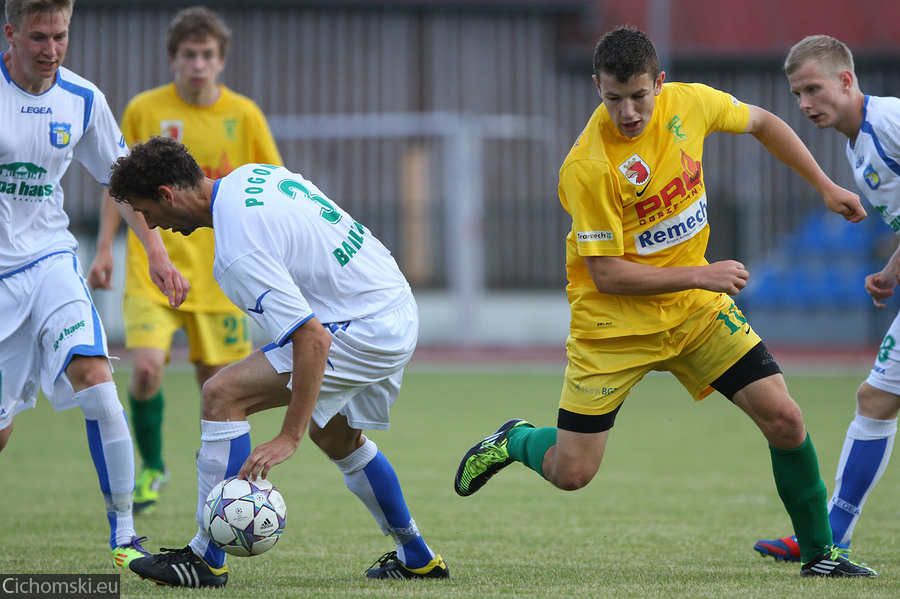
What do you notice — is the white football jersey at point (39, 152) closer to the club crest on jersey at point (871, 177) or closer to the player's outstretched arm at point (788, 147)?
the player's outstretched arm at point (788, 147)

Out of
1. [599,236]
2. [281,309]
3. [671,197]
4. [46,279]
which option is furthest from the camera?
[46,279]

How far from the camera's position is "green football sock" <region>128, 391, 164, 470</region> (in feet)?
20.2

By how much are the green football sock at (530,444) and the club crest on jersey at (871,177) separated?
1.70m

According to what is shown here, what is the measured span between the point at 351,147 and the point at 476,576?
1926 centimetres

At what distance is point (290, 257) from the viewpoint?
3.84 m

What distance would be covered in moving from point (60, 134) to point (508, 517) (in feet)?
9.76

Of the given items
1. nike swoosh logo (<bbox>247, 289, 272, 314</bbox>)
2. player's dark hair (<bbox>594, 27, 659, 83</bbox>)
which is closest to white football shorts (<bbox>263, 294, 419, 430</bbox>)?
nike swoosh logo (<bbox>247, 289, 272, 314</bbox>)

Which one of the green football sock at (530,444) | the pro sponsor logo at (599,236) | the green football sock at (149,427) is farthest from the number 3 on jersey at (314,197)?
the green football sock at (149,427)

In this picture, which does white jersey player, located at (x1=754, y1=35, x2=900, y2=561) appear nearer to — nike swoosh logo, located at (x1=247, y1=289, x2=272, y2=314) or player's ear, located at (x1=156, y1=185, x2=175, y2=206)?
nike swoosh logo, located at (x1=247, y1=289, x2=272, y2=314)

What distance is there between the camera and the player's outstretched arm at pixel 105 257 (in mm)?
5195

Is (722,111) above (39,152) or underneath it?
above

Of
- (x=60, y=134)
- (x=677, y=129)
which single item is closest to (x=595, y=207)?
(x=677, y=129)

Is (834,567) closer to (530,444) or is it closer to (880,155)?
(530,444)

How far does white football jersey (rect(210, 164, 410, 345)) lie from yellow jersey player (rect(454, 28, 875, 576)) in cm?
78
